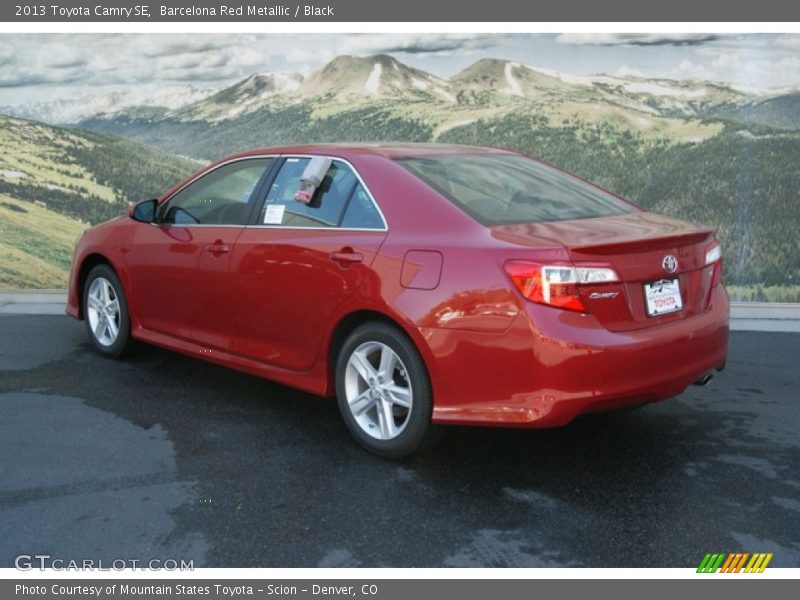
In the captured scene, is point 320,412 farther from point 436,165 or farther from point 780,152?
point 780,152

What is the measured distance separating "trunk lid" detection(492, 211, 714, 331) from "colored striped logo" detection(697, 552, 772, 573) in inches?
39.5

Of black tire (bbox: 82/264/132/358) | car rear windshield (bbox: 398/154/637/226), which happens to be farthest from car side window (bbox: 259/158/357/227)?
black tire (bbox: 82/264/132/358)

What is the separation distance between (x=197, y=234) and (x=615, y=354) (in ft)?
8.86

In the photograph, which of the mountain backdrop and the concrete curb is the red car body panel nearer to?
the concrete curb

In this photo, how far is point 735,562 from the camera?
11.8 ft

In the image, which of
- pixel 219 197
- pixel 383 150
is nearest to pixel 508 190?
pixel 383 150

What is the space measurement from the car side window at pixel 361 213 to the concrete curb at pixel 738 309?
4.23 m

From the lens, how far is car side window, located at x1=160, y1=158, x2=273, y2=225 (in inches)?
217

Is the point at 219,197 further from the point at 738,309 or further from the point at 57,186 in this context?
the point at 57,186

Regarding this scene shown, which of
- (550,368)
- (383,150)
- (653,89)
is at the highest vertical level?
(653,89)

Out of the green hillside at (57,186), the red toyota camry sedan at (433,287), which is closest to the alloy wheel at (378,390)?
the red toyota camry sedan at (433,287)

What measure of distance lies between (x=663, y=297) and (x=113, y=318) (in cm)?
374

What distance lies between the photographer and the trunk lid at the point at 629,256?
4090mm

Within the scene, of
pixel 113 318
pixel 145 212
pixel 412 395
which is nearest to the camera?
pixel 412 395
